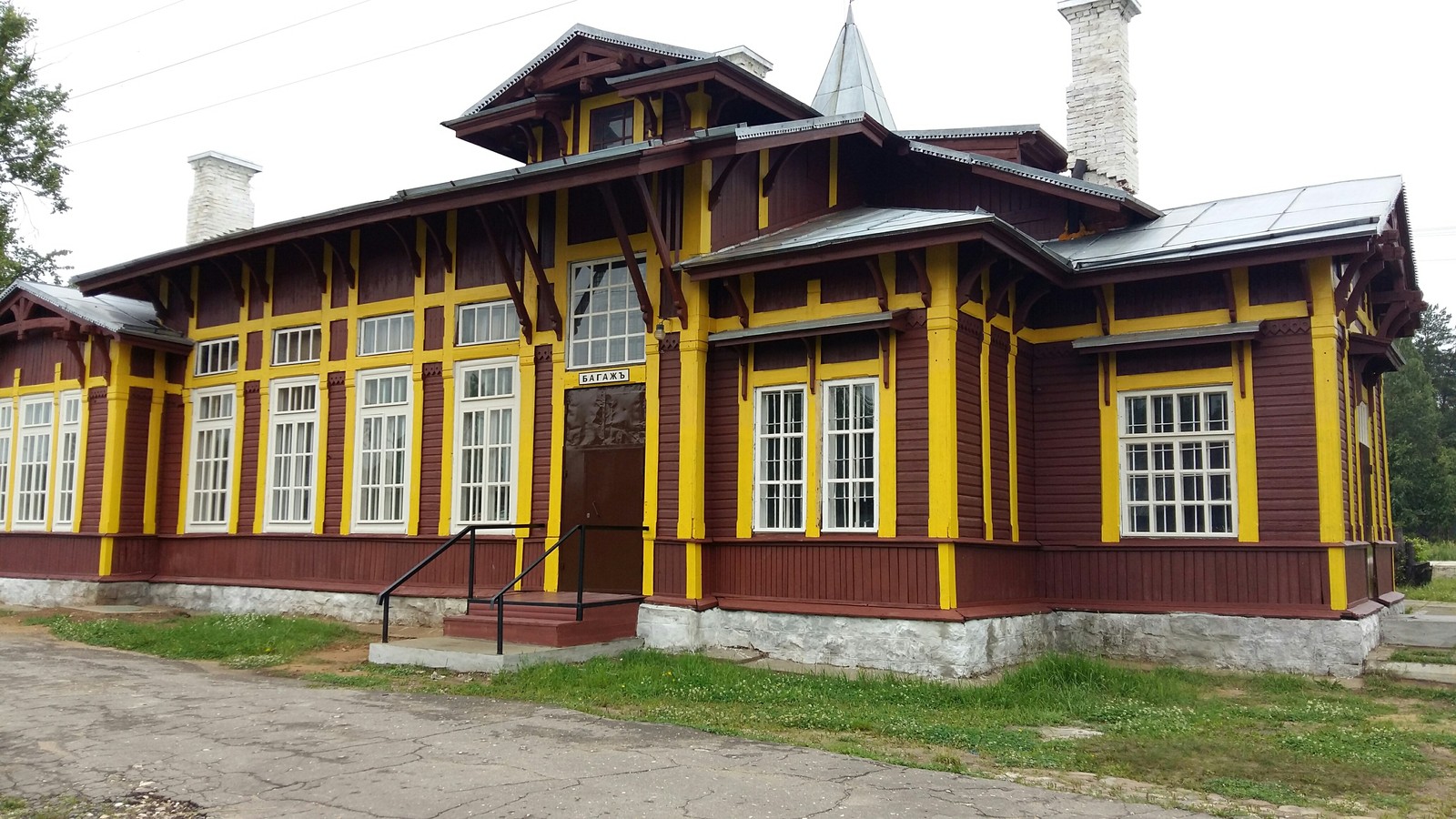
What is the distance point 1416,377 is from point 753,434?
1706 inches

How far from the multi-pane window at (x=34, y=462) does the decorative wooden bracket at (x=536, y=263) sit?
9860mm

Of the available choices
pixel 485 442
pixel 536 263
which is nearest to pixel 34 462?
pixel 485 442

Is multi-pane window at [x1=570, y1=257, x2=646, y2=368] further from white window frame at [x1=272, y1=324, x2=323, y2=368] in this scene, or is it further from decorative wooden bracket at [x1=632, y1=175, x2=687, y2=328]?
white window frame at [x1=272, y1=324, x2=323, y2=368]

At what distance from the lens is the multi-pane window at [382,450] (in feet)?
50.9

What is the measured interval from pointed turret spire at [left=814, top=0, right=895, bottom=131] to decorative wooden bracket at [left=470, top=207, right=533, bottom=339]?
6662 mm

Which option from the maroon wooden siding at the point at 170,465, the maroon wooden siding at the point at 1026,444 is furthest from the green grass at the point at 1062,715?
the maroon wooden siding at the point at 170,465

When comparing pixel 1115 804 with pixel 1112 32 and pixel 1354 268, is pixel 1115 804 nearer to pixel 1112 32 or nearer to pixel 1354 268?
pixel 1354 268

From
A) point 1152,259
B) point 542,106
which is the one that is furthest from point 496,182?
point 1152,259

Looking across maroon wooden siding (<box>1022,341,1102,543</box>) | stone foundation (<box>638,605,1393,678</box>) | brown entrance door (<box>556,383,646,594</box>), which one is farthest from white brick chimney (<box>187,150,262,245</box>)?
maroon wooden siding (<box>1022,341,1102,543</box>)

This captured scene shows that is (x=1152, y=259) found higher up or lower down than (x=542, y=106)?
lower down

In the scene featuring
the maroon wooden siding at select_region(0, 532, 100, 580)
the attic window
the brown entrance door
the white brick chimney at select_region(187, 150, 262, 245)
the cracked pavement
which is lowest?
the cracked pavement

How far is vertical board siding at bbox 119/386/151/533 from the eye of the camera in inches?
701

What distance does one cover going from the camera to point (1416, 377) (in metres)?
46.3

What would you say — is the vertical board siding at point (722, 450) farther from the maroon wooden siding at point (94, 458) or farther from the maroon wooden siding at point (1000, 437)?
the maroon wooden siding at point (94, 458)
